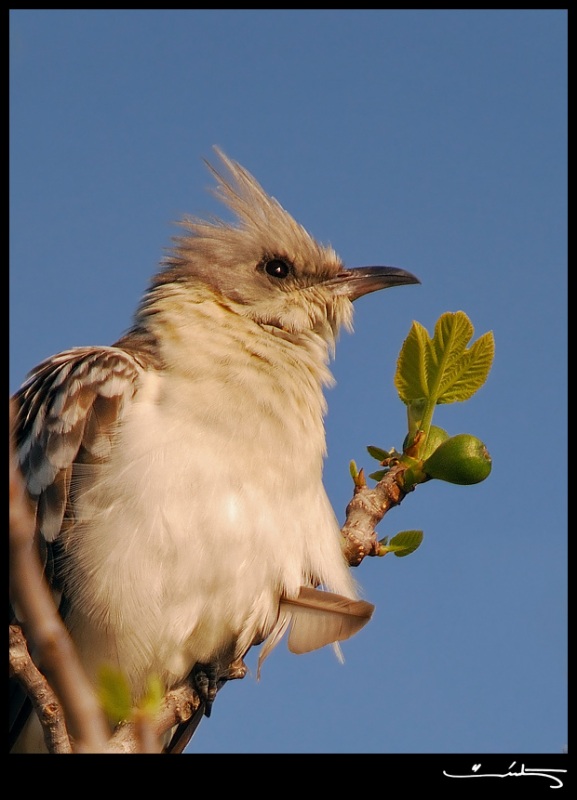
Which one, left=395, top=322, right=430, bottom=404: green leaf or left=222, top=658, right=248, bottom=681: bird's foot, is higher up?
left=395, top=322, right=430, bottom=404: green leaf

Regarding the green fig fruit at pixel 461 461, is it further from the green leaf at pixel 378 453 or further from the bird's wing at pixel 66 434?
the bird's wing at pixel 66 434

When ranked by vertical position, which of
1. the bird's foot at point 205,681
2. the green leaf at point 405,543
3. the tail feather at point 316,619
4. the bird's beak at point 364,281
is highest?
the bird's beak at point 364,281

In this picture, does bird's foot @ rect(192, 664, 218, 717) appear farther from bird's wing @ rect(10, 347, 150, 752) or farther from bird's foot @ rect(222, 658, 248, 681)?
bird's wing @ rect(10, 347, 150, 752)

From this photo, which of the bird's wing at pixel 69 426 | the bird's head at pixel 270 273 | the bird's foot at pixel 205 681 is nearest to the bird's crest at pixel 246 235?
the bird's head at pixel 270 273

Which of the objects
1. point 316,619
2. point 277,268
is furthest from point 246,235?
point 316,619

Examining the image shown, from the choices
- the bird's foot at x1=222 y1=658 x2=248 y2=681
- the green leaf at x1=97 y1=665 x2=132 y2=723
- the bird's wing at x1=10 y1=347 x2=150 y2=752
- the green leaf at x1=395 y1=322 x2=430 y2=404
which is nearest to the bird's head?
the bird's wing at x1=10 y1=347 x2=150 y2=752

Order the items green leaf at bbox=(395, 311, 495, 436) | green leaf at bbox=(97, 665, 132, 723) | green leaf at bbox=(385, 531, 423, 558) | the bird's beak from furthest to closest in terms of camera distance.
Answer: the bird's beak, green leaf at bbox=(385, 531, 423, 558), green leaf at bbox=(395, 311, 495, 436), green leaf at bbox=(97, 665, 132, 723)

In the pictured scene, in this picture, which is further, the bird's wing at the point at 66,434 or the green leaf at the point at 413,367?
the bird's wing at the point at 66,434
